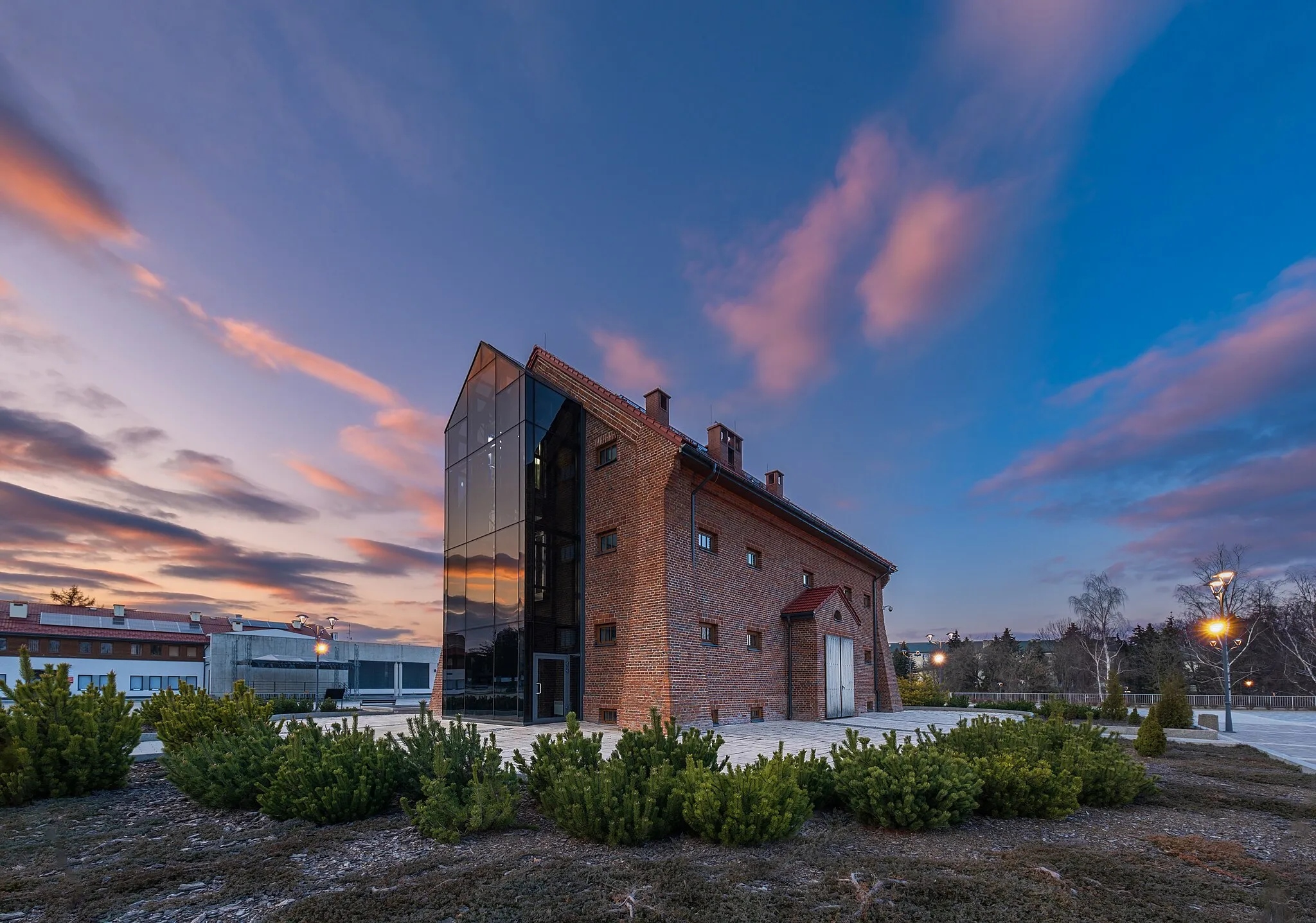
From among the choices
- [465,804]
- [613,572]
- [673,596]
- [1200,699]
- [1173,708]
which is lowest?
[1200,699]

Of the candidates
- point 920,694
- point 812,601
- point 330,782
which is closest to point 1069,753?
point 330,782

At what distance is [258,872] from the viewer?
5062 mm

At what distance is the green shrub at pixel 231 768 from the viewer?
728 centimetres

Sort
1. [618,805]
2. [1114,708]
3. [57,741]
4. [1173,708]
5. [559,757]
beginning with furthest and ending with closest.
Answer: [1114,708] < [1173,708] < [57,741] < [559,757] < [618,805]

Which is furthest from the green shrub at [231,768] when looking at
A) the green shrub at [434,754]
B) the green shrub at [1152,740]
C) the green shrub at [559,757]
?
the green shrub at [1152,740]

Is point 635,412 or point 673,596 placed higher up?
A: point 635,412

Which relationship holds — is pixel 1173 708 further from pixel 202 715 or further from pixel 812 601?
pixel 202 715

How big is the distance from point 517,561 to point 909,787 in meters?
12.9

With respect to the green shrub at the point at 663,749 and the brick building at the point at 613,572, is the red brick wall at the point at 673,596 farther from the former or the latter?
the green shrub at the point at 663,749

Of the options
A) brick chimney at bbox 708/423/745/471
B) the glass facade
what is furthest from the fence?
the glass facade

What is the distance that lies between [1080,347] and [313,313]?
21.6 meters

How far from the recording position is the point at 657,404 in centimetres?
1898

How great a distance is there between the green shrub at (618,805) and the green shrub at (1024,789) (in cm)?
335

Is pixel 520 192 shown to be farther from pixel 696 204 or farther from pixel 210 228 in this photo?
pixel 210 228
